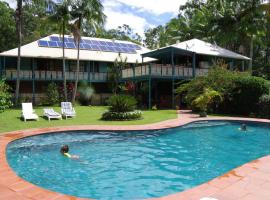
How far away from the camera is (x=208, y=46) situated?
103 feet

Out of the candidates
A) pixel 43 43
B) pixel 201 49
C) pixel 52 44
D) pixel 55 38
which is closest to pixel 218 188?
pixel 201 49

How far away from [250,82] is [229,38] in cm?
1454

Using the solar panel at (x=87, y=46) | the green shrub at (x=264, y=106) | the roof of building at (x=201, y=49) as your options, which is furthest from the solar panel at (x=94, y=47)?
the green shrub at (x=264, y=106)

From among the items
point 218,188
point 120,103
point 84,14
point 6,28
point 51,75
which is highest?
point 6,28

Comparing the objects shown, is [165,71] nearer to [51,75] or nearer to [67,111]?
[67,111]

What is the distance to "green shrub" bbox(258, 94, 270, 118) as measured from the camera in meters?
20.7

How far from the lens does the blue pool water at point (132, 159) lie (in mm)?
8234

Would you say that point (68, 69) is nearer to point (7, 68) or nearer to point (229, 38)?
point (7, 68)

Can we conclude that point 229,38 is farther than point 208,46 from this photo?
Yes

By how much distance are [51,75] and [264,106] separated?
1984 centimetres

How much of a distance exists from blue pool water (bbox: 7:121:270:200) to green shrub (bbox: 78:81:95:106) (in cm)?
1715

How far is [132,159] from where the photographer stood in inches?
432

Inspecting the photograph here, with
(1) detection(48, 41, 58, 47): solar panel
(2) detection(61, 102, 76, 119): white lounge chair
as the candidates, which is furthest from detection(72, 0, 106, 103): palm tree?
(2) detection(61, 102, 76, 119): white lounge chair

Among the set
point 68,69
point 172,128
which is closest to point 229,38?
point 68,69
